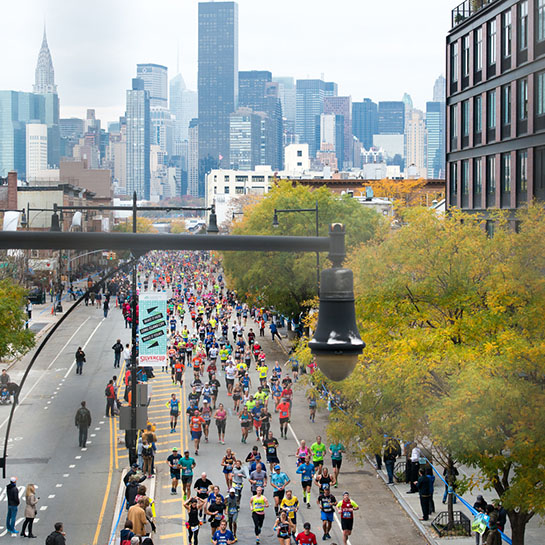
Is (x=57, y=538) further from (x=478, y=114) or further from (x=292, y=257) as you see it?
(x=478, y=114)

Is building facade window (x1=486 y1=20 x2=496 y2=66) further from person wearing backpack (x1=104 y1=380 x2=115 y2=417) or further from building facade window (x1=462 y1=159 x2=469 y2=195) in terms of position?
person wearing backpack (x1=104 y1=380 x2=115 y2=417)

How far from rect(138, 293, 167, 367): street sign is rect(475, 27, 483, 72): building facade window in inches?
1097

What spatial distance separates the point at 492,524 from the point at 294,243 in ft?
49.3

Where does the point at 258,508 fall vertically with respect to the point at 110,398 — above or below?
below

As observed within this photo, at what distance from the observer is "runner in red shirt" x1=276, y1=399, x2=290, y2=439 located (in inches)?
1241

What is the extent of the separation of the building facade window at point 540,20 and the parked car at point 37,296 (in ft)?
175

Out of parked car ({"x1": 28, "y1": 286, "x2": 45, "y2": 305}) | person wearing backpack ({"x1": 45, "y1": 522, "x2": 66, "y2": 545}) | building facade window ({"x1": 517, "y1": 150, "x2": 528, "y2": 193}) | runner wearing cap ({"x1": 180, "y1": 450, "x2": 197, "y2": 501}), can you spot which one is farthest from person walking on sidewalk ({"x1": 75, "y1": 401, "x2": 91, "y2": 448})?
parked car ({"x1": 28, "y1": 286, "x2": 45, "y2": 305})

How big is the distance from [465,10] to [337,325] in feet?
164

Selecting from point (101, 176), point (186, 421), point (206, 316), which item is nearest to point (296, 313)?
point (206, 316)

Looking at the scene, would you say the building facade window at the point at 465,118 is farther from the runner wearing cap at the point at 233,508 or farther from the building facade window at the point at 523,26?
the runner wearing cap at the point at 233,508

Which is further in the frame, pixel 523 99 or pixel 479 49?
pixel 479 49

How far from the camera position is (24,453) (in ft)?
98.7

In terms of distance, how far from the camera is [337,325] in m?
6.02

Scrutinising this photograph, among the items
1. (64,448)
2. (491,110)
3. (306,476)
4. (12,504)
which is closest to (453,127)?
(491,110)
